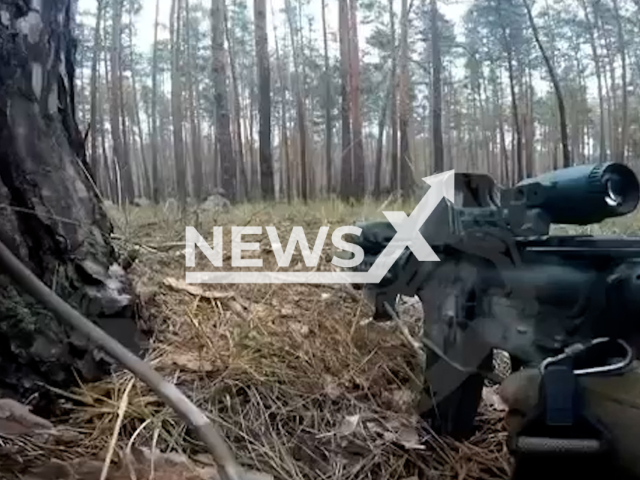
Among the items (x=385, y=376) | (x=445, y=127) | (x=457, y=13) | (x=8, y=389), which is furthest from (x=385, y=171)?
(x=8, y=389)

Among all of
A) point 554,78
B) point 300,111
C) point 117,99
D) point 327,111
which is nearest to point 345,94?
point 327,111

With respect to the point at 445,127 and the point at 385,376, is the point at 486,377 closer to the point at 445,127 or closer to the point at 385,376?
the point at 385,376

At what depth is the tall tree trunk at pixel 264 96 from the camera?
2000 millimetres

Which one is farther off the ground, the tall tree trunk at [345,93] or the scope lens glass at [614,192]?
the tall tree trunk at [345,93]

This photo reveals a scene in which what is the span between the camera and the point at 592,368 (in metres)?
0.56

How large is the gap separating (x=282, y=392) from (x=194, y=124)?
1.92 metres

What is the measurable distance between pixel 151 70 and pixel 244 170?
1.62 ft

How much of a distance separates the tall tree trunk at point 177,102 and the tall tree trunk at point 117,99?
0.16 metres

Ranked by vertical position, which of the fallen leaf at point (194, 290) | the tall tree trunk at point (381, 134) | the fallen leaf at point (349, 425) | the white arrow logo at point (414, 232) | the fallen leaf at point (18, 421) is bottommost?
the fallen leaf at point (349, 425)

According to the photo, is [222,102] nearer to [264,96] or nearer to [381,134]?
[264,96]

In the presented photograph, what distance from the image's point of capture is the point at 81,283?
0.74m

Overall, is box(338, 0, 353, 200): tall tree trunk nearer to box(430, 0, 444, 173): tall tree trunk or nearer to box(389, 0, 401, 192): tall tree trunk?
box(389, 0, 401, 192): tall tree trunk

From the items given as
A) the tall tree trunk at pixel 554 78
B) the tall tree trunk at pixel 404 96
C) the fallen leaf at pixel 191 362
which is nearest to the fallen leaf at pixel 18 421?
the fallen leaf at pixel 191 362

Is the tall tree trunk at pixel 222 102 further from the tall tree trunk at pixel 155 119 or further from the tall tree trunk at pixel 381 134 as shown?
the tall tree trunk at pixel 381 134
